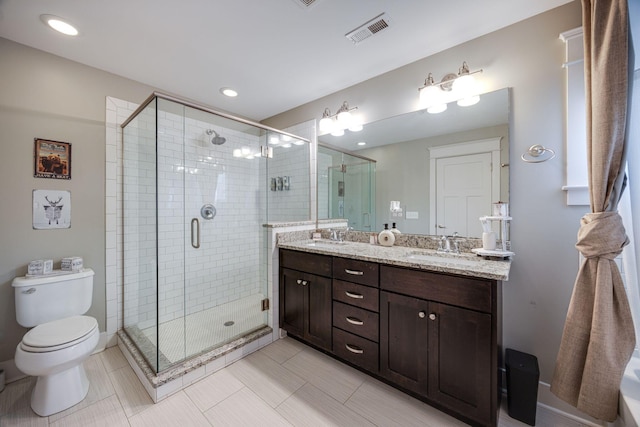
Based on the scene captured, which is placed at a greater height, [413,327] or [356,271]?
[356,271]

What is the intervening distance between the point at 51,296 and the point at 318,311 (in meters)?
1.96

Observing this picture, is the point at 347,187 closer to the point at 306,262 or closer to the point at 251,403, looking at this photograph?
the point at 306,262

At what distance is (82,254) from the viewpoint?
2100mm

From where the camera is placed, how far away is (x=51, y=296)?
1798 millimetres

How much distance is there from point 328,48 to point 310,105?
982mm

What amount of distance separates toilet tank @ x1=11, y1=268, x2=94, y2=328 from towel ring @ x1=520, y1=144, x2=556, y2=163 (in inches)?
132

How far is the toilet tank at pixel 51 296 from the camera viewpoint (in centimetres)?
171

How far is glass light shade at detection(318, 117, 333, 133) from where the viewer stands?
268cm

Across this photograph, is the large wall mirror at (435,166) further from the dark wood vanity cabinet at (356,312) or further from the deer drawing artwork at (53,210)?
the deer drawing artwork at (53,210)

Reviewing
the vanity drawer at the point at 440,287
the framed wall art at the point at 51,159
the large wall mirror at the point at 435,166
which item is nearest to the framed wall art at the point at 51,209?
the framed wall art at the point at 51,159

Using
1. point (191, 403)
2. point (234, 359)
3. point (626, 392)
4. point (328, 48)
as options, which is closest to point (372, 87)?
point (328, 48)

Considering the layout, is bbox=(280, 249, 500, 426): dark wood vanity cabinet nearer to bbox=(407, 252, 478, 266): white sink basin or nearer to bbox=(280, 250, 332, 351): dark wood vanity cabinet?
bbox=(280, 250, 332, 351): dark wood vanity cabinet

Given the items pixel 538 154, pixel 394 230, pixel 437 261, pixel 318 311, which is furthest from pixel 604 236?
pixel 318 311

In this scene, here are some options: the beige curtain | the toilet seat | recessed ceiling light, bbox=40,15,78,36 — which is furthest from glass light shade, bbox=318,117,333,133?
the toilet seat
